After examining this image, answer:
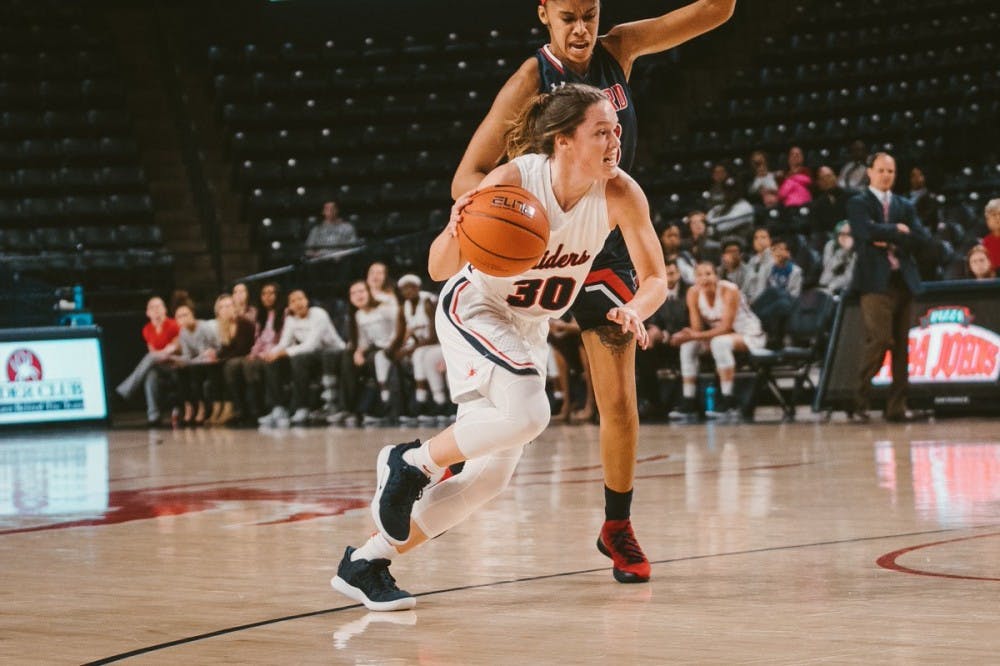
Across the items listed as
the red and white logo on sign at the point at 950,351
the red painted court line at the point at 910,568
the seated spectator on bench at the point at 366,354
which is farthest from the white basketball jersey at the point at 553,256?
the seated spectator on bench at the point at 366,354

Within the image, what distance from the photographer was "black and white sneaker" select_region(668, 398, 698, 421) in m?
11.2

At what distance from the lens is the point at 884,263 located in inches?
394

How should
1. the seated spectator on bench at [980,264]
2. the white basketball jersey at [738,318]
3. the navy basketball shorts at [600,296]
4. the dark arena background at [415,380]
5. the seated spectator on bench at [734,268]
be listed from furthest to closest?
the seated spectator on bench at [734,268]
the white basketball jersey at [738,318]
the seated spectator on bench at [980,264]
the navy basketball shorts at [600,296]
the dark arena background at [415,380]

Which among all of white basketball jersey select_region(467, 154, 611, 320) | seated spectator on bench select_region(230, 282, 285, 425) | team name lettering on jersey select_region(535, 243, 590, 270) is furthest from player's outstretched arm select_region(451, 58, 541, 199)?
seated spectator on bench select_region(230, 282, 285, 425)

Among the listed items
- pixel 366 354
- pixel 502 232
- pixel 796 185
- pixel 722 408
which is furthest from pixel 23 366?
pixel 502 232

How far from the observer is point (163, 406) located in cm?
1430

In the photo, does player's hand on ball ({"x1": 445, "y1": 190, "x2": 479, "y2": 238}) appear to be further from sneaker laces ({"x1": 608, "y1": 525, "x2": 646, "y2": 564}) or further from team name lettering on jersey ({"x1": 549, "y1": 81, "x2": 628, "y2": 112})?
sneaker laces ({"x1": 608, "y1": 525, "x2": 646, "y2": 564})

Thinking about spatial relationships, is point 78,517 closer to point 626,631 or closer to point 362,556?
point 362,556

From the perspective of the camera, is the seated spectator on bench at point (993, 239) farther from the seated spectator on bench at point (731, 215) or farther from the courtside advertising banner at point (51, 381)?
the courtside advertising banner at point (51, 381)

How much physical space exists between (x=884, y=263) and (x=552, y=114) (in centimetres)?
671

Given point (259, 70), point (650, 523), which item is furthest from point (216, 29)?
point (650, 523)

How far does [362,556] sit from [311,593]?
0.24 metres

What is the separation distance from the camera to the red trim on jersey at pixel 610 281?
13.7ft

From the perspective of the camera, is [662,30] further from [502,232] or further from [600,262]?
[502,232]
